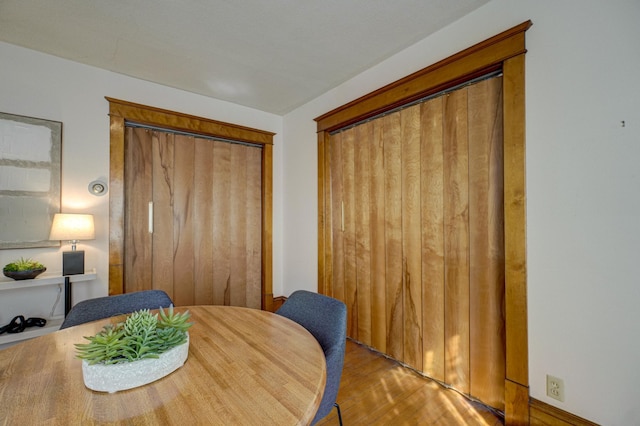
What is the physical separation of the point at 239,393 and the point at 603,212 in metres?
1.77

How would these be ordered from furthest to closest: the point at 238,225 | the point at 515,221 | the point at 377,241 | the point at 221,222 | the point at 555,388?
the point at 238,225 < the point at 221,222 < the point at 377,241 < the point at 515,221 < the point at 555,388

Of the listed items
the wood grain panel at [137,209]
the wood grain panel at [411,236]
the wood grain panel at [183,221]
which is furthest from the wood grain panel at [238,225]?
the wood grain panel at [411,236]

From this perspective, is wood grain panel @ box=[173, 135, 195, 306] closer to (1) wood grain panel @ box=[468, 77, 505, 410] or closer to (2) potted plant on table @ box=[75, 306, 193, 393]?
(2) potted plant on table @ box=[75, 306, 193, 393]

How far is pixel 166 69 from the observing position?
98.6 inches

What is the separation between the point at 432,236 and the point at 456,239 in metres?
0.18

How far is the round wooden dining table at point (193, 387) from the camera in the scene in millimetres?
697

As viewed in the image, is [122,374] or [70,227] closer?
[122,374]

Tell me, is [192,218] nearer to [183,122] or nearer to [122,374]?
[183,122]

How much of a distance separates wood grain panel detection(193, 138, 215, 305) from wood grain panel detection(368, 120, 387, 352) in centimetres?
178

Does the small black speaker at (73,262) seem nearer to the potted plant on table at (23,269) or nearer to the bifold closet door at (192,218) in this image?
the potted plant on table at (23,269)

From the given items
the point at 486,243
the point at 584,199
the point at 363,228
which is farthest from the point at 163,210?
the point at 584,199

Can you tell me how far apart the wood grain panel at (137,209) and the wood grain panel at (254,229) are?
3.40 ft

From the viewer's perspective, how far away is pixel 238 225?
329 centimetres

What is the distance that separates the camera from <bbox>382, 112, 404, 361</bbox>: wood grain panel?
2303 millimetres
